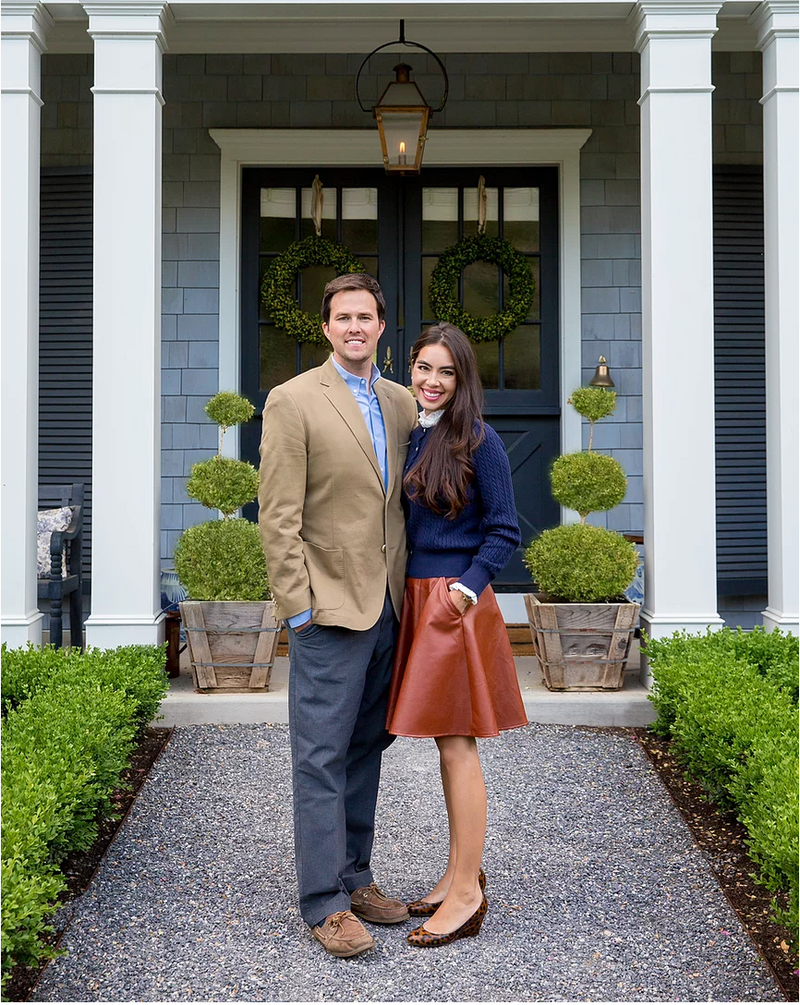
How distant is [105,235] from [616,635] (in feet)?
10.7

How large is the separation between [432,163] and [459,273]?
78 cm

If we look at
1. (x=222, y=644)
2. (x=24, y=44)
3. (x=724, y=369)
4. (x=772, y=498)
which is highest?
(x=24, y=44)

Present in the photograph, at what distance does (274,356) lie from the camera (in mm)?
6980

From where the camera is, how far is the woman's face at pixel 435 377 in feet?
9.35

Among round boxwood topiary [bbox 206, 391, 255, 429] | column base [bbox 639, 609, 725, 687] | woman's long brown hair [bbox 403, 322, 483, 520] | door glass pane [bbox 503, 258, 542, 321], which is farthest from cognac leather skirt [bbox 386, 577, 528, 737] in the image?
door glass pane [bbox 503, 258, 542, 321]

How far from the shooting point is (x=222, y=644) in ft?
16.0

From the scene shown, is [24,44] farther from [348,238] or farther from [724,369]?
[724,369]

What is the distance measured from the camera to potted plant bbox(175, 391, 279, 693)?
485cm

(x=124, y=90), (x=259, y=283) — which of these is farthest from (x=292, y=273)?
(x=124, y=90)

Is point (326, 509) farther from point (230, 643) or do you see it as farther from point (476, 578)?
point (230, 643)

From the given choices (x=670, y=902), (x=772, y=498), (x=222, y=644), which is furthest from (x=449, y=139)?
(x=670, y=902)

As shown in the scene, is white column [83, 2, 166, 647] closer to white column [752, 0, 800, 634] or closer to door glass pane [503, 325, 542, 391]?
door glass pane [503, 325, 542, 391]

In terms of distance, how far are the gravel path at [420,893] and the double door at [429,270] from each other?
3009 millimetres

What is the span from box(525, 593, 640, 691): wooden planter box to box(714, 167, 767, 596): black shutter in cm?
210
